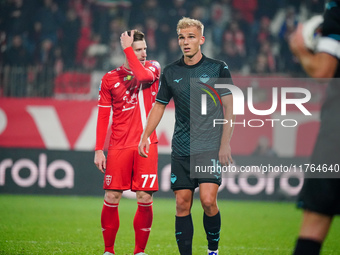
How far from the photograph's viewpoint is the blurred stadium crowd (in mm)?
13844

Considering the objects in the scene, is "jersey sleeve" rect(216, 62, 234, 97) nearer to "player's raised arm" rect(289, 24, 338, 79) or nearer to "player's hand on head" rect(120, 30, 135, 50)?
"player's hand on head" rect(120, 30, 135, 50)

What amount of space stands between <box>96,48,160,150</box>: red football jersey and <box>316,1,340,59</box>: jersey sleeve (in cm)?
287

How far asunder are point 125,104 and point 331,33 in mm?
3114

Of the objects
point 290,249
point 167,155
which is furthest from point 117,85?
point 167,155

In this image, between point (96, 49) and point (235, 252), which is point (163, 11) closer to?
point (96, 49)

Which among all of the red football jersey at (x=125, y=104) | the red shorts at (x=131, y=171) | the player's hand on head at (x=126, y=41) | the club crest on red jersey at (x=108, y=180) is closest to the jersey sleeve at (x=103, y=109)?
the red football jersey at (x=125, y=104)

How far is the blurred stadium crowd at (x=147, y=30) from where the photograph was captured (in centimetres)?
1384


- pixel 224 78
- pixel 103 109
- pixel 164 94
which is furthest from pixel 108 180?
pixel 224 78

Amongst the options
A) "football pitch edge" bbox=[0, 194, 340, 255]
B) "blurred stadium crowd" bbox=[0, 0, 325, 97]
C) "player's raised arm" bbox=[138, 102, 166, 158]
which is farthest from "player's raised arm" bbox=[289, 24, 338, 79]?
"blurred stadium crowd" bbox=[0, 0, 325, 97]

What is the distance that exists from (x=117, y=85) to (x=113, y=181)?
1.04 metres

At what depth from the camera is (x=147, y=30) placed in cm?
1480

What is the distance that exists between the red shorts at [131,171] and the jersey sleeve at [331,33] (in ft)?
9.76

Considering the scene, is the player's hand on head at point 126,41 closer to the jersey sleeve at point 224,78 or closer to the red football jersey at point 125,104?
the red football jersey at point 125,104

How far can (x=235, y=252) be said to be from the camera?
620cm
